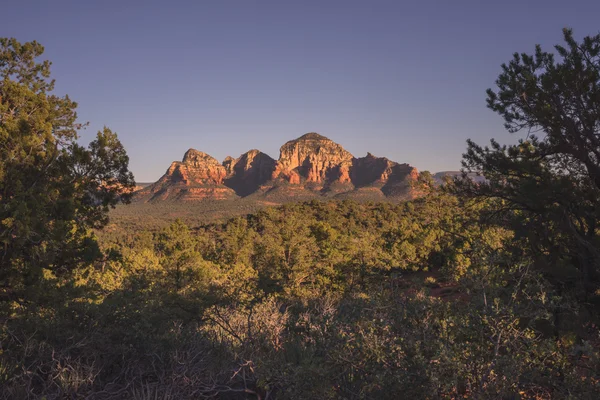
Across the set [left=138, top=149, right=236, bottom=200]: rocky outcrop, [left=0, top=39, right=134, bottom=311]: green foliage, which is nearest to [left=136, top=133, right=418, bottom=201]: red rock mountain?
[left=138, top=149, right=236, bottom=200]: rocky outcrop

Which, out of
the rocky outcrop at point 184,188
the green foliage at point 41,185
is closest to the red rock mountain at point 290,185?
the rocky outcrop at point 184,188

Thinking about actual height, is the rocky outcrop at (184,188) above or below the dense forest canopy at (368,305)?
above

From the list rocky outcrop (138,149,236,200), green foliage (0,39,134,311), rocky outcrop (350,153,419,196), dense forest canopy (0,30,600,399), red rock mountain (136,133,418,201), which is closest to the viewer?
dense forest canopy (0,30,600,399)

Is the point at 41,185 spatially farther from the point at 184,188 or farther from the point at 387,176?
the point at 387,176

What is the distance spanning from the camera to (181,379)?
6715mm

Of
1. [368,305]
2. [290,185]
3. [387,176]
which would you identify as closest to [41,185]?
[368,305]

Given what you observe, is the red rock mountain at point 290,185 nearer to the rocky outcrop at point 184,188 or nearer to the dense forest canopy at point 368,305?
the rocky outcrop at point 184,188

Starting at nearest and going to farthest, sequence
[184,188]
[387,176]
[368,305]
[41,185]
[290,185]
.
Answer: [368,305], [41,185], [184,188], [290,185], [387,176]

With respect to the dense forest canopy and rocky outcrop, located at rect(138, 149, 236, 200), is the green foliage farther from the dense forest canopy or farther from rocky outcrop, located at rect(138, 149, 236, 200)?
rocky outcrop, located at rect(138, 149, 236, 200)

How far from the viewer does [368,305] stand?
657 centimetres

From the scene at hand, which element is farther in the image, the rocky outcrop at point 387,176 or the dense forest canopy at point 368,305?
the rocky outcrop at point 387,176

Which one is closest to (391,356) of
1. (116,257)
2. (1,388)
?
(1,388)

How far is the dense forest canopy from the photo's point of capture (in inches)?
193

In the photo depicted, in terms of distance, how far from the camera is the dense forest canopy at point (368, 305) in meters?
4.90
